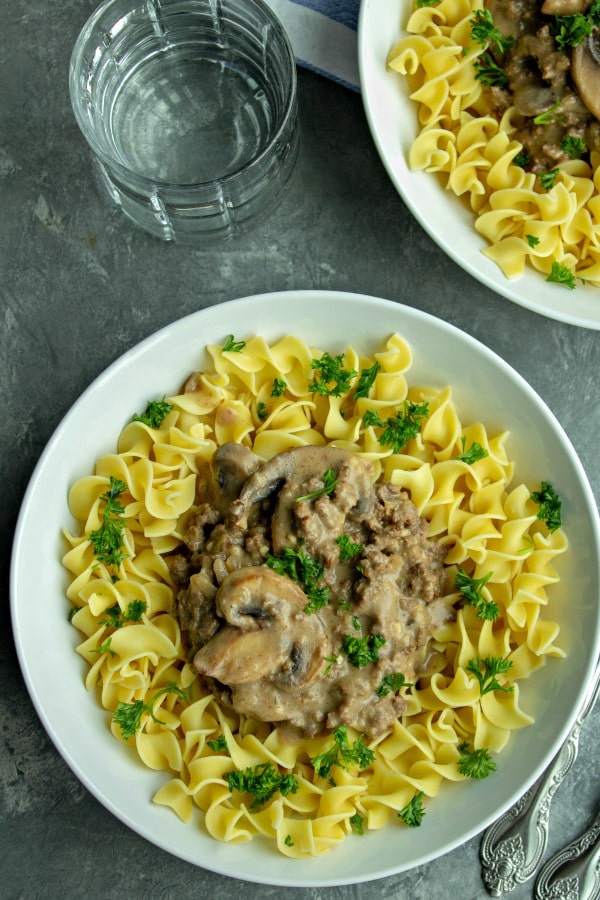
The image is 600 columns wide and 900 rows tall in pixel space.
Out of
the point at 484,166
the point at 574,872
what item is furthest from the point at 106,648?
the point at 484,166

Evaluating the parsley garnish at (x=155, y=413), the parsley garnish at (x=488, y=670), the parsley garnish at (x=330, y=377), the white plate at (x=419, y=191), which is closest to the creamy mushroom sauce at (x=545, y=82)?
the white plate at (x=419, y=191)

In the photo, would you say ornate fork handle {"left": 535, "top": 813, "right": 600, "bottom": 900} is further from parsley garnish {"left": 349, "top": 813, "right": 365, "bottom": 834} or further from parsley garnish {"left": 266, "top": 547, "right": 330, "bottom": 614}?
parsley garnish {"left": 266, "top": 547, "right": 330, "bottom": 614}

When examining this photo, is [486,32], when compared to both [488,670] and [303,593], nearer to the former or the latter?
[303,593]

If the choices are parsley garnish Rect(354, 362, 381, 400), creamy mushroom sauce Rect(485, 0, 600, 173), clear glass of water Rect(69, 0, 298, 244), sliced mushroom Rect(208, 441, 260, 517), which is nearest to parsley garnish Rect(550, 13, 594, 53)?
creamy mushroom sauce Rect(485, 0, 600, 173)

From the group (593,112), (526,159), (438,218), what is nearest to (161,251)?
(438,218)

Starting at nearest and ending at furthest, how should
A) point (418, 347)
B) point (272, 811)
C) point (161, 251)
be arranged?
point (272, 811) < point (418, 347) < point (161, 251)

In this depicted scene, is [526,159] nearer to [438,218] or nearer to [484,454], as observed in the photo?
[438,218]
